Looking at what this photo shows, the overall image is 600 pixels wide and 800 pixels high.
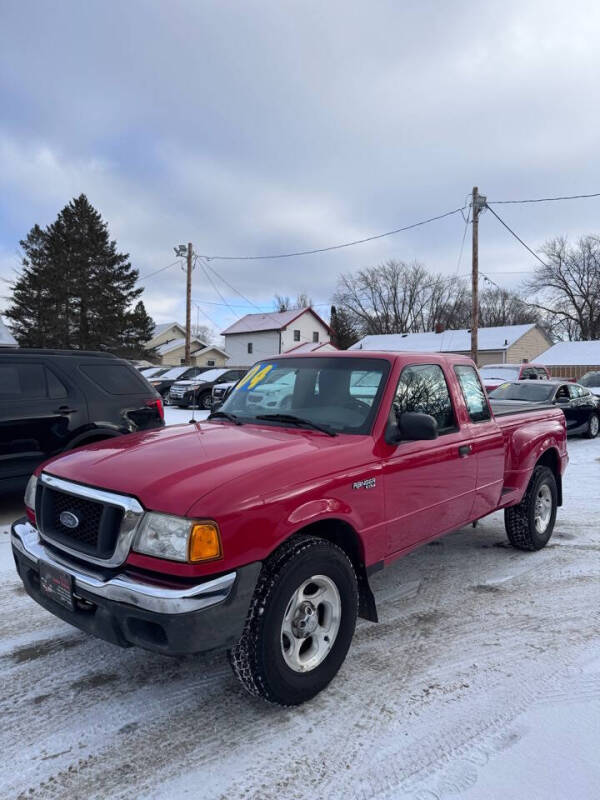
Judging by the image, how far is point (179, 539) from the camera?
2379 mm

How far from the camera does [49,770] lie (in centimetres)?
234

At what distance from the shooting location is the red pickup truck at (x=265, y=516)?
2.39 m

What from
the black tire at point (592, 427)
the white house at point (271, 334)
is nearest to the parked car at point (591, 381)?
the black tire at point (592, 427)

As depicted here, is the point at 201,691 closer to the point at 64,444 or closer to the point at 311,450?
the point at 311,450

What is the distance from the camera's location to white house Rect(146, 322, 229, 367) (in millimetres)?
60344

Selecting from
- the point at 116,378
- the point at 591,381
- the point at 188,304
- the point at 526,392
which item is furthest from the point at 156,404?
the point at 188,304

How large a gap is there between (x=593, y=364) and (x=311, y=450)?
38.1 metres

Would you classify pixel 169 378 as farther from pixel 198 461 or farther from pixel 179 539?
pixel 179 539

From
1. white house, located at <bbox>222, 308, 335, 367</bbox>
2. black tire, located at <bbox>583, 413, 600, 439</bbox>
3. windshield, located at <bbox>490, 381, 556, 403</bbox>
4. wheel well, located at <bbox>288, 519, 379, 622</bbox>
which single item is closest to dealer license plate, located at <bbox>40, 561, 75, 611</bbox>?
wheel well, located at <bbox>288, 519, 379, 622</bbox>

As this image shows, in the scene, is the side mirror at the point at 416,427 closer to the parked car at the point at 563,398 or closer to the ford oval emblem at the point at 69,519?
the ford oval emblem at the point at 69,519

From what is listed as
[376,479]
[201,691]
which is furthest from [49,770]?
[376,479]

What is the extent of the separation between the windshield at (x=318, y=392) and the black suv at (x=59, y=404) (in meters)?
2.84

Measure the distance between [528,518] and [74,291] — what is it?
42.2 meters

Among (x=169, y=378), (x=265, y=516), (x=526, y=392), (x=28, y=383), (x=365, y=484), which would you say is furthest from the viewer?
(x=169, y=378)
